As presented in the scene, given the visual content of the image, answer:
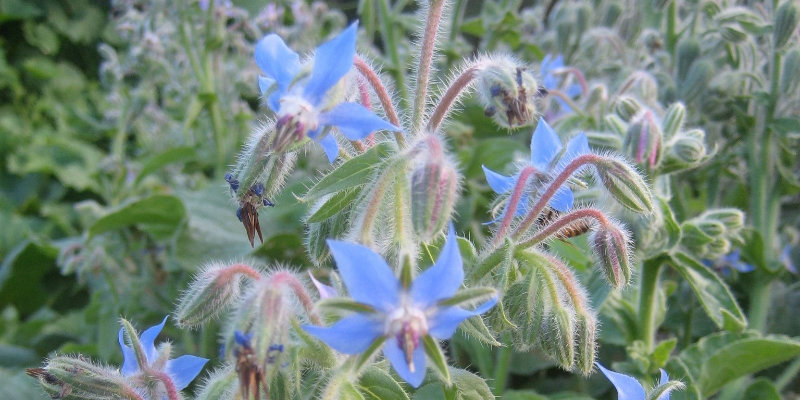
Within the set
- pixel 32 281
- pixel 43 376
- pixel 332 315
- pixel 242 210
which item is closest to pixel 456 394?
pixel 332 315

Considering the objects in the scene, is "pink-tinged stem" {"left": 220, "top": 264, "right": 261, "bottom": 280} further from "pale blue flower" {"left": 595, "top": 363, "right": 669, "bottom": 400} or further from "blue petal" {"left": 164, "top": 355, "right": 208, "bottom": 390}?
"pale blue flower" {"left": 595, "top": 363, "right": 669, "bottom": 400}

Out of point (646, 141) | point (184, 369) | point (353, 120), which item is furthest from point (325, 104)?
point (646, 141)

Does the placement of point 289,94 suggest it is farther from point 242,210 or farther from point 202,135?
point 202,135

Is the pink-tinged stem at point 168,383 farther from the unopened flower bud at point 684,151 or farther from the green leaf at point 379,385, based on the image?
the unopened flower bud at point 684,151

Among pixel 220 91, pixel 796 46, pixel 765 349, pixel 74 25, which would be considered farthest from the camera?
pixel 74 25

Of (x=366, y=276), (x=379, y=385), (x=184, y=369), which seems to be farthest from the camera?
(x=184, y=369)

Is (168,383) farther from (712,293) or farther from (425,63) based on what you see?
(712,293)
